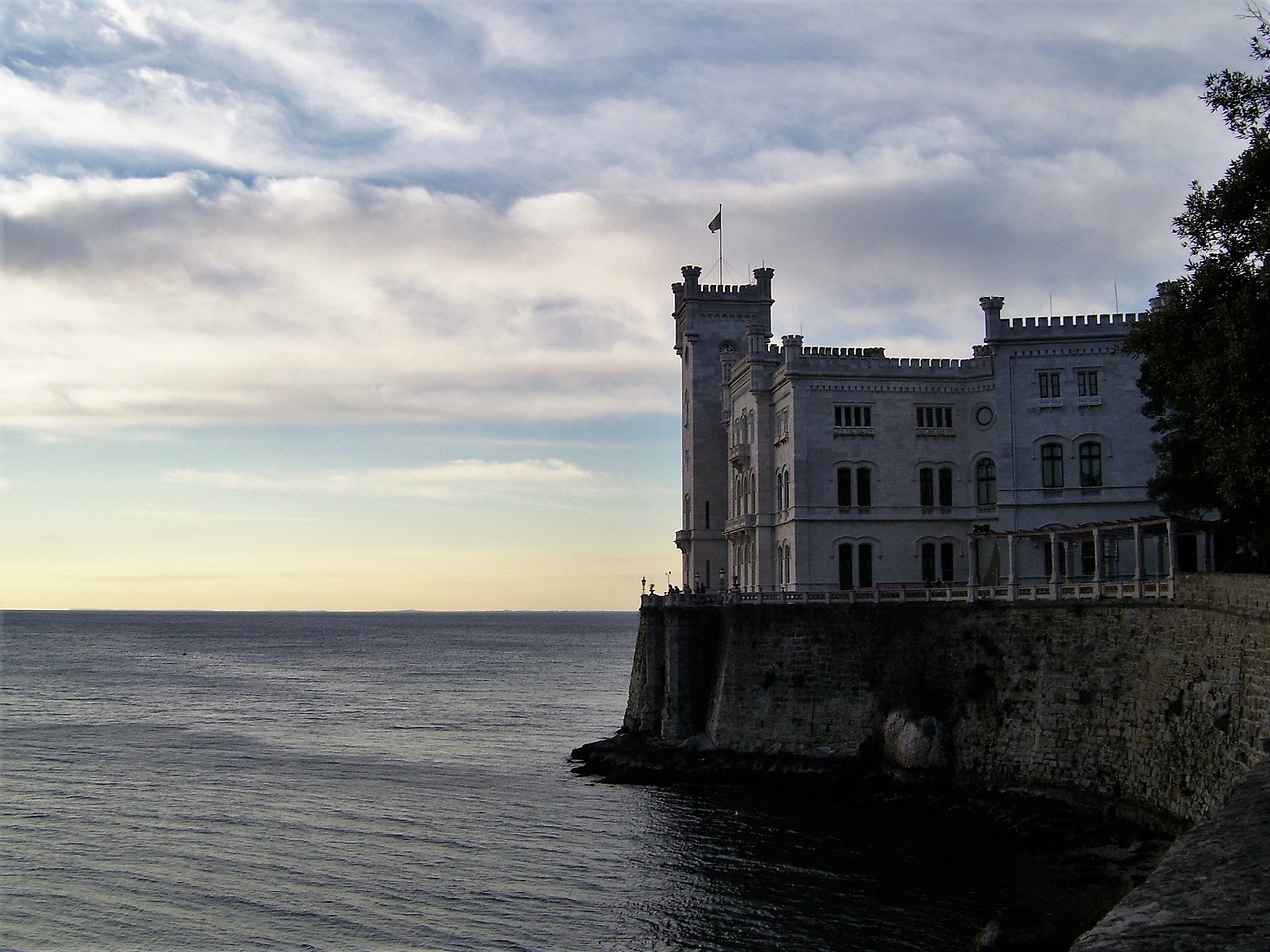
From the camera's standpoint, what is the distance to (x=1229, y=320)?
3175 cm

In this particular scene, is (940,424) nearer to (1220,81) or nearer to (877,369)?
(877,369)

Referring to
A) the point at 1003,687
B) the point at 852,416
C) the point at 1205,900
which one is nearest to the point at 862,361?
the point at 852,416

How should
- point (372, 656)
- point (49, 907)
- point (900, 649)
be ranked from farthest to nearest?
point (372, 656), point (900, 649), point (49, 907)

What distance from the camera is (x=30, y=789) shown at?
53.0m

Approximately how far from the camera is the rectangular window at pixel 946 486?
59312 mm

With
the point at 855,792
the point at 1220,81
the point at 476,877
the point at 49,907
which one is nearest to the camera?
the point at 1220,81

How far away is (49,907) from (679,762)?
2530 centimetres

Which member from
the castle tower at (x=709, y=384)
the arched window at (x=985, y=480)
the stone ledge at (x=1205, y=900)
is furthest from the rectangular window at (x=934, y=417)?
the stone ledge at (x=1205, y=900)

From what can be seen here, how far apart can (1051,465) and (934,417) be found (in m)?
5.95

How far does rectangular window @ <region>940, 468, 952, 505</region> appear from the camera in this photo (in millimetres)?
59312

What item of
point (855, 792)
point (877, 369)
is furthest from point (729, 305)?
point (855, 792)

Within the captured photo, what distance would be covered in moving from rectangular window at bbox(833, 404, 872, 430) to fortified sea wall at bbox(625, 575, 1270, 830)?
1050cm

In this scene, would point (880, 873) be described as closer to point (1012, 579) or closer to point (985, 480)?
point (1012, 579)

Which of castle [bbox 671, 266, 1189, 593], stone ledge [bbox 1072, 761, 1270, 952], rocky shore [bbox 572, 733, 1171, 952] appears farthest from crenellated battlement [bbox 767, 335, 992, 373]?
stone ledge [bbox 1072, 761, 1270, 952]
